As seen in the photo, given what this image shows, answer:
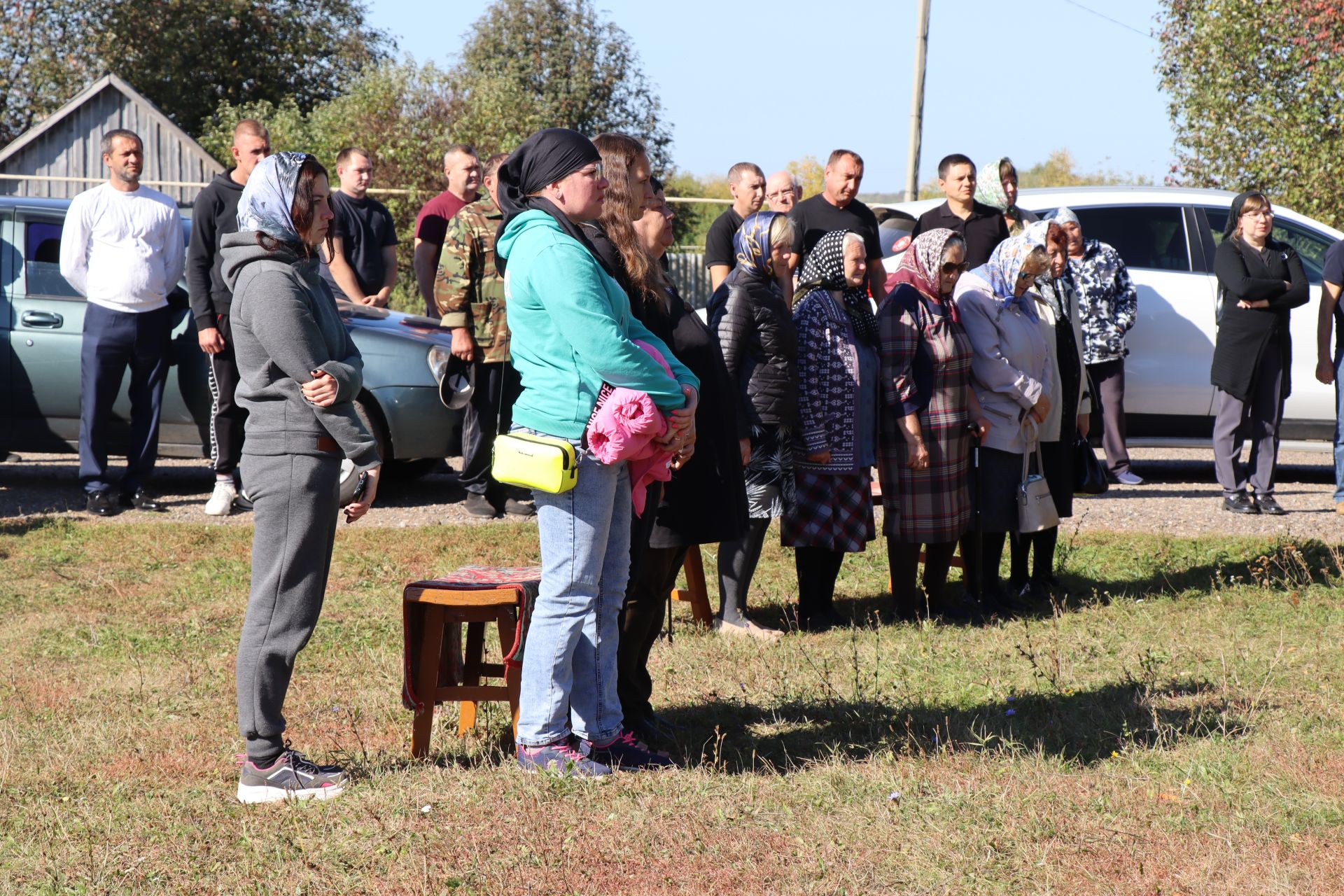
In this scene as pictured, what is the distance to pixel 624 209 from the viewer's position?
457 centimetres

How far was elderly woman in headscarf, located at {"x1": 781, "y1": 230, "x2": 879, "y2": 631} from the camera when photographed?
6402 millimetres

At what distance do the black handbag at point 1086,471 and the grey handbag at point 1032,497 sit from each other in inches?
17.1

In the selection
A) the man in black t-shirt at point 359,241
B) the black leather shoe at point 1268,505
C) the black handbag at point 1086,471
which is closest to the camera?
the black handbag at point 1086,471

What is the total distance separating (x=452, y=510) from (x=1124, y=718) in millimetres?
5223

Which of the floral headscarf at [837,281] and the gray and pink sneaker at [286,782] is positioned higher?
the floral headscarf at [837,281]

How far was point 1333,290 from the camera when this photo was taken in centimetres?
923

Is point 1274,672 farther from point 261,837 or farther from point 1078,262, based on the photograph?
point 1078,262

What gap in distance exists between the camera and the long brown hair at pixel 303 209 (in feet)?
13.5

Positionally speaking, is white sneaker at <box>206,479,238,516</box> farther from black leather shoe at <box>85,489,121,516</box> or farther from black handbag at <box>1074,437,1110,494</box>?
black handbag at <box>1074,437,1110,494</box>

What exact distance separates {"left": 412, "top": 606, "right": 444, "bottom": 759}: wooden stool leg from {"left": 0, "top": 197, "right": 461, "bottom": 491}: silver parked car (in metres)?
4.41

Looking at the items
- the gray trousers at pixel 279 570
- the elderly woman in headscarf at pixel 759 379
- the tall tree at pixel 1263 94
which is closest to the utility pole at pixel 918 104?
the tall tree at pixel 1263 94

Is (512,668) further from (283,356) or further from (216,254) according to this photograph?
(216,254)

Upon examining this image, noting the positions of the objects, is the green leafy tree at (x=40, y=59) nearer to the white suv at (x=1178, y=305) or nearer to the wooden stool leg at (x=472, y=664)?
the white suv at (x=1178, y=305)

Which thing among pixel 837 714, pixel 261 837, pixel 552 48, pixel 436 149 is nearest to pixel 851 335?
pixel 837 714
